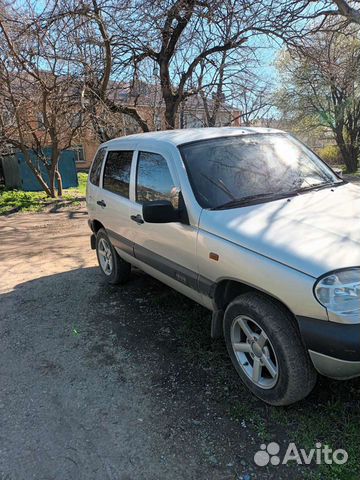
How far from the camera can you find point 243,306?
2852 mm

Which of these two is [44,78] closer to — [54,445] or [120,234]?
[120,234]

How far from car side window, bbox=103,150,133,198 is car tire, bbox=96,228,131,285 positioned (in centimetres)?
70

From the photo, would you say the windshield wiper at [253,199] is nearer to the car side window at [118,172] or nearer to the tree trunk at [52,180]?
the car side window at [118,172]

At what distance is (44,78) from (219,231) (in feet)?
37.9

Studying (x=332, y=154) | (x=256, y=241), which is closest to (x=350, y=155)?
(x=332, y=154)

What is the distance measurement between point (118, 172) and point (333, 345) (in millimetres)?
3256

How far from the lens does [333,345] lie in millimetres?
2324

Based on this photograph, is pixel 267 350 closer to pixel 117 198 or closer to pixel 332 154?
pixel 117 198

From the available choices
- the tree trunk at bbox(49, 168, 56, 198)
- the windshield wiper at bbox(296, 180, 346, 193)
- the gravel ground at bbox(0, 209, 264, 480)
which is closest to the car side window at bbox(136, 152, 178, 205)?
the windshield wiper at bbox(296, 180, 346, 193)

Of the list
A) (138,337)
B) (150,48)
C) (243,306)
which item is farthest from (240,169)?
(150,48)

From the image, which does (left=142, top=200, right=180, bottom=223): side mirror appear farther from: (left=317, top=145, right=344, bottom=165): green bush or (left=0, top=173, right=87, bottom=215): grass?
(left=317, top=145, right=344, bottom=165): green bush

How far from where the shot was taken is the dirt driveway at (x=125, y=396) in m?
2.51

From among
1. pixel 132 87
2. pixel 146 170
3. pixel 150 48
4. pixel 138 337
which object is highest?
pixel 150 48

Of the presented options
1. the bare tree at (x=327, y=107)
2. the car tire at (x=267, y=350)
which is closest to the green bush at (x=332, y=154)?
the bare tree at (x=327, y=107)
